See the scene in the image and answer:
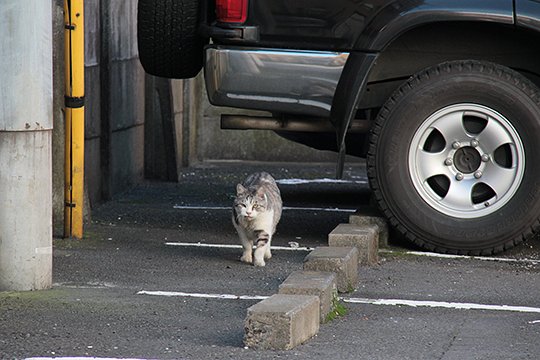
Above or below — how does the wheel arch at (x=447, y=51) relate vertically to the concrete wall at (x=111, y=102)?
above

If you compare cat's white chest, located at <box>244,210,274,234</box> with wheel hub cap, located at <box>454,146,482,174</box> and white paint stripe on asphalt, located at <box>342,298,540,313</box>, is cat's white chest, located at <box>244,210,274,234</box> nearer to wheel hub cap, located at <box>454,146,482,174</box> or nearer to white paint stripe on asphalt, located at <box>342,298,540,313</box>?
wheel hub cap, located at <box>454,146,482,174</box>

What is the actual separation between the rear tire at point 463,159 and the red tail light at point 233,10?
1069 mm

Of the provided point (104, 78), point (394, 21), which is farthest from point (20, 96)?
point (104, 78)

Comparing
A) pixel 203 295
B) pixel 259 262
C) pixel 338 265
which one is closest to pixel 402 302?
pixel 338 265

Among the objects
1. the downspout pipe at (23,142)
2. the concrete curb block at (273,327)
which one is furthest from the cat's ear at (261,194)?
the concrete curb block at (273,327)

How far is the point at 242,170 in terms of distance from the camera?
13.1 meters

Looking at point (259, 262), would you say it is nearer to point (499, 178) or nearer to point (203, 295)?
point (203, 295)

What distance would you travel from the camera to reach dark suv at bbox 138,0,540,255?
8.09 metres

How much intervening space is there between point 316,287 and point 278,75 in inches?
89.6

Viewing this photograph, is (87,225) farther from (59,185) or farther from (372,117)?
(372,117)

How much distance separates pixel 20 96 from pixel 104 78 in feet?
12.9

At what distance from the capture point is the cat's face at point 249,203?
8039mm

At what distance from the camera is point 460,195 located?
8.16 meters

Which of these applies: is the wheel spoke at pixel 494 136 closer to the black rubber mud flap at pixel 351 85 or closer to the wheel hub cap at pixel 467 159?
the wheel hub cap at pixel 467 159
